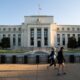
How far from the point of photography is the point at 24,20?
119812mm

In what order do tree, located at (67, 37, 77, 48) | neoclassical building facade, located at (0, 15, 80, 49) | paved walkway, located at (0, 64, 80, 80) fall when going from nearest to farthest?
1. paved walkway, located at (0, 64, 80, 80)
2. tree, located at (67, 37, 77, 48)
3. neoclassical building facade, located at (0, 15, 80, 49)

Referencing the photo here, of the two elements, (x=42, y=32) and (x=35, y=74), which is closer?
(x=35, y=74)

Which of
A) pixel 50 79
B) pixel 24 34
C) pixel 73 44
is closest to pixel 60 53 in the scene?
pixel 50 79

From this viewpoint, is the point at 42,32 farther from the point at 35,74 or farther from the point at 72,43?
the point at 35,74

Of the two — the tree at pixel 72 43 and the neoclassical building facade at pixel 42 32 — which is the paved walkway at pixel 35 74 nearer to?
the tree at pixel 72 43

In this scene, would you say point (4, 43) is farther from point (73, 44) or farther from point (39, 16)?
point (73, 44)

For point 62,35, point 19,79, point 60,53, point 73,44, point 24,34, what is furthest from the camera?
point 62,35

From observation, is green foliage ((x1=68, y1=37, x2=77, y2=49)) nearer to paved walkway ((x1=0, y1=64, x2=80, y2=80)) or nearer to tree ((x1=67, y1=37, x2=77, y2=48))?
tree ((x1=67, y1=37, x2=77, y2=48))

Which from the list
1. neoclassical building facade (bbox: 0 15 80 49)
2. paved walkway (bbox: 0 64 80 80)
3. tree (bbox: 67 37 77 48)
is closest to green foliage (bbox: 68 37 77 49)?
tree (bbox: 67 37 77 48)

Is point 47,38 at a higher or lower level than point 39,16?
lower

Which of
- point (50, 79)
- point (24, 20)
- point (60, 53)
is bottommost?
point (50, 79)

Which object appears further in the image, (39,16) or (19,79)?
(39,16)

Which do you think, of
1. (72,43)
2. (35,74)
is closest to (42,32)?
(72,43)

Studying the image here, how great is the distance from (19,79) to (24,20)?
4178 inches
